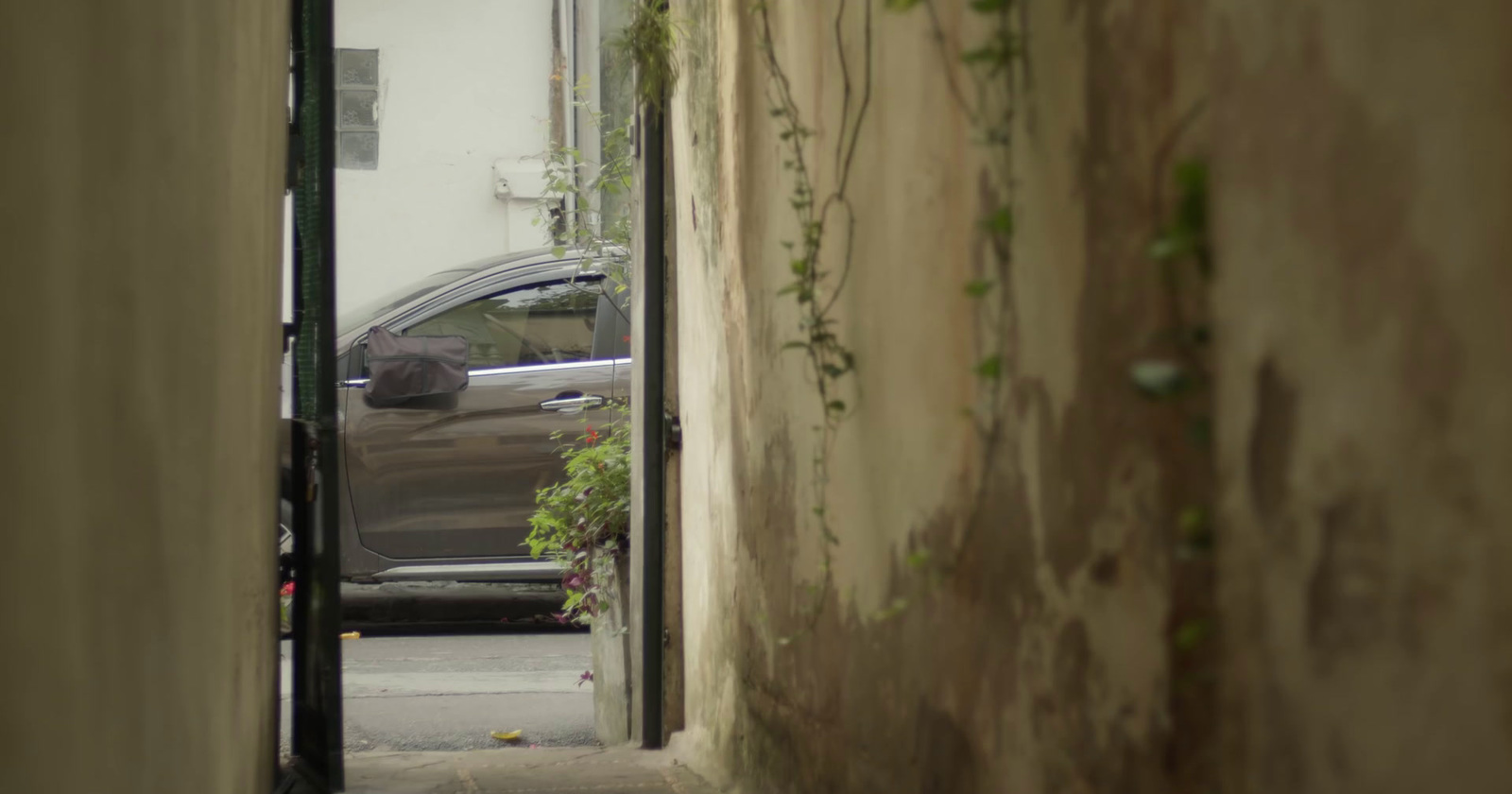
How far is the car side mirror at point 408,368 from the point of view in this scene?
19.8ft

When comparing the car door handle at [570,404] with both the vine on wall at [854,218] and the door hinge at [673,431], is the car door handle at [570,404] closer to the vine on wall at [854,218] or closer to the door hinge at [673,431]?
the door hinge at [673,431]

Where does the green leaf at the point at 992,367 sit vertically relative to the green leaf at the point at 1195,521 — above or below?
above

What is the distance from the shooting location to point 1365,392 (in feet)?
3.51

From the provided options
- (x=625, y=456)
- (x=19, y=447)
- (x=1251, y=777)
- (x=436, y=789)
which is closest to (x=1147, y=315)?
(x=1251, y=777)

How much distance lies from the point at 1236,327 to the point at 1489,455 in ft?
1.03

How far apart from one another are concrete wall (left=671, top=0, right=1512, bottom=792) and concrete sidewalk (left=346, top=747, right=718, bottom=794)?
0.91 metres

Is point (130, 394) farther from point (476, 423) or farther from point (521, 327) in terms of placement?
point (521, 327)

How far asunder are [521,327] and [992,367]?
4797mm

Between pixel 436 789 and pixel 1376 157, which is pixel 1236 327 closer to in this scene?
pixel 1376 157

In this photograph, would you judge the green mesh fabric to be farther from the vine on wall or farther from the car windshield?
the car windshield

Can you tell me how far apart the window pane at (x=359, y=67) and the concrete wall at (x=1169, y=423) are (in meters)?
9.61

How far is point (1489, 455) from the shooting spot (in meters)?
0.96

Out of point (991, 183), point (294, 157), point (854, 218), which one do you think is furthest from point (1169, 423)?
point (294, 157)

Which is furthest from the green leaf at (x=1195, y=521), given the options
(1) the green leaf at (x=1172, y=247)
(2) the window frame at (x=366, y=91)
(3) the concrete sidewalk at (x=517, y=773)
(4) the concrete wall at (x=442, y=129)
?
(2) the window frame at (x=366, y=91)
